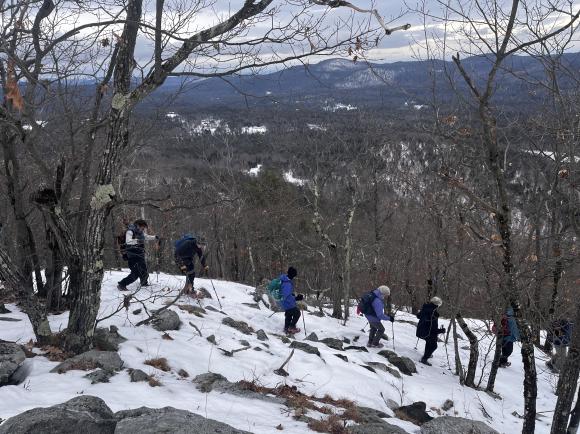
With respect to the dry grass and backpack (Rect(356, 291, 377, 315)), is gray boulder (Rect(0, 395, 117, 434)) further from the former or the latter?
backpack (Rect(356, 291, 377, 315))

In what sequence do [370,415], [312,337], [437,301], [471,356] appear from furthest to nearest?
[312,337]
[437,301]
[471,356]
[370,415]

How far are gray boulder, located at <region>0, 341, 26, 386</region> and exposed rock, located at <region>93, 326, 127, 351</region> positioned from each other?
3.32 ft

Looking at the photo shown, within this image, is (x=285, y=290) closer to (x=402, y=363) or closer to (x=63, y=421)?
(x=402, y=363)

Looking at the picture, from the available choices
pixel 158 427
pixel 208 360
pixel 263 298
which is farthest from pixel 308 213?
pixel 158 427

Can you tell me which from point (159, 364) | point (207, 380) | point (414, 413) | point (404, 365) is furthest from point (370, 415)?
point (404, 365)

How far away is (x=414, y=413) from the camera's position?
288 inches

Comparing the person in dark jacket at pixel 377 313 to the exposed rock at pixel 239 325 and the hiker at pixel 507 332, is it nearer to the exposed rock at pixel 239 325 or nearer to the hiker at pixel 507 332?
the hiker at pixel 507 332

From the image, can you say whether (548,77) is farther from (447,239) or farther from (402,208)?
(402,208)

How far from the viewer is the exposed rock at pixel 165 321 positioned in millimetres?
7953

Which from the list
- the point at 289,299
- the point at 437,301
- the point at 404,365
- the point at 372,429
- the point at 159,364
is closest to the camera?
the point at 372,429

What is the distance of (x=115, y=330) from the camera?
7.24 meters

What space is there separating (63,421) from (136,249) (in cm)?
650

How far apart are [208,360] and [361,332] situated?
599cm

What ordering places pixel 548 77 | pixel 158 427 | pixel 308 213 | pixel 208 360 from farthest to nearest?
pixel 308 213
pixel 208 360
pixel 548 77
pixel 158 427
